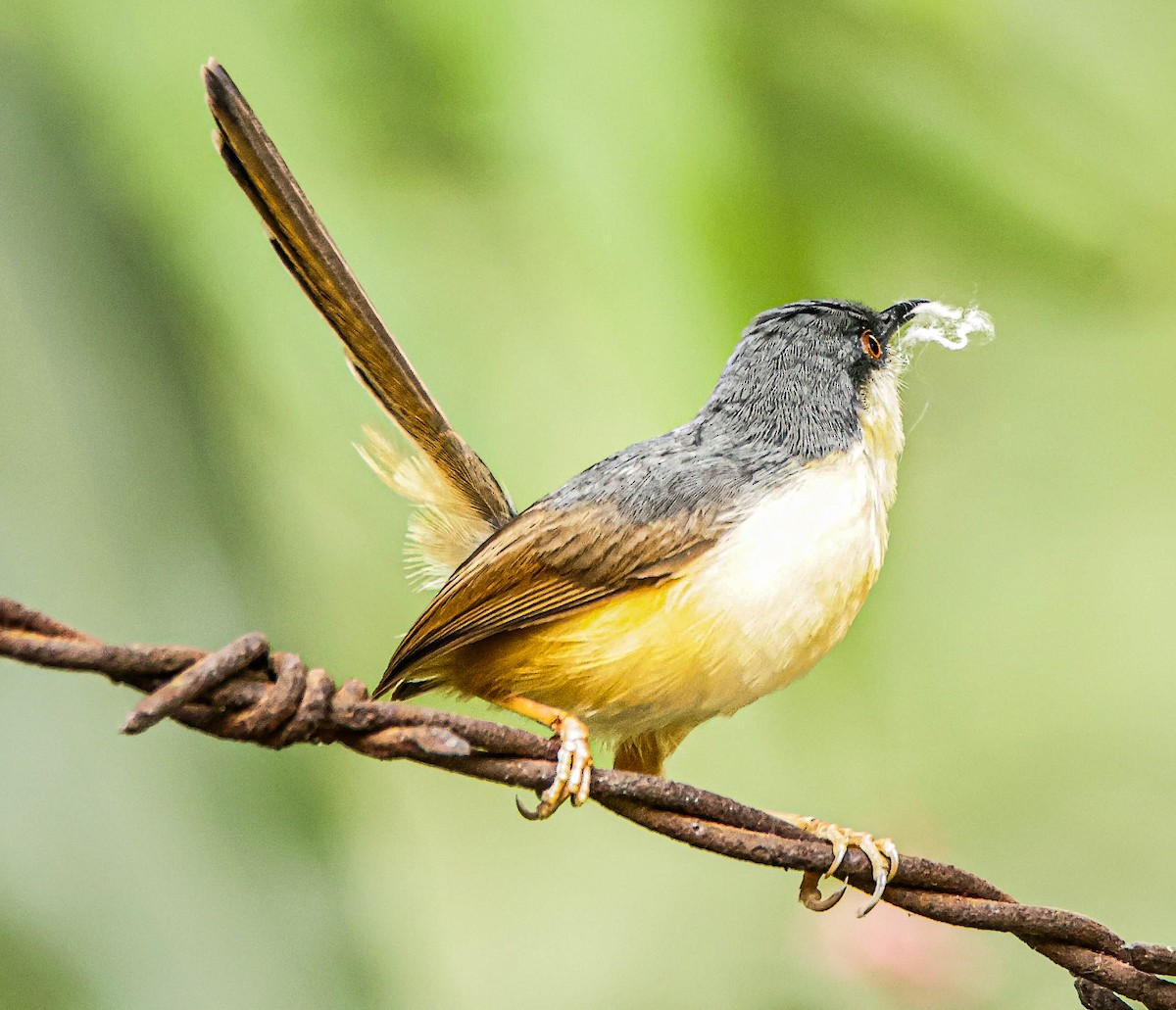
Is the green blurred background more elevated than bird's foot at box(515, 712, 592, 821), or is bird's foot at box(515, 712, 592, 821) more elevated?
the green blurred background

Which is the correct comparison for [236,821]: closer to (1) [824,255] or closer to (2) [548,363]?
(2) [548,363]

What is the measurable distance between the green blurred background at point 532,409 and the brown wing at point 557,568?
82 centimetres

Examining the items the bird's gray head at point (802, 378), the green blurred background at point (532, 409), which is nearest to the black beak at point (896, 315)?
the bird's gray head at point (802, 378)

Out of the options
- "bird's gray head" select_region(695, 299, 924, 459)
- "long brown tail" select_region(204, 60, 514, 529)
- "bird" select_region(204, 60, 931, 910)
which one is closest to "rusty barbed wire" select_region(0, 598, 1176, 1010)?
"bird" select_region(204, 60, 931, 910)

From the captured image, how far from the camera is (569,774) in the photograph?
1266 mm

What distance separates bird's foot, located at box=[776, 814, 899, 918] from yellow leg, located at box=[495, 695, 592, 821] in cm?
22

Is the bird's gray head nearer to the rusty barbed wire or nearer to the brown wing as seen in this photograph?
the brown wing

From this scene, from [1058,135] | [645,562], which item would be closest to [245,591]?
[645,562]

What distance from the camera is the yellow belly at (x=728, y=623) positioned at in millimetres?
1442

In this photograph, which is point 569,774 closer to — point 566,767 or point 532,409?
point 566,767

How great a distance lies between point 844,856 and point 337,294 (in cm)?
97

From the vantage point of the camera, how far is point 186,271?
2215mm

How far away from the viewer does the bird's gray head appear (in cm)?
161

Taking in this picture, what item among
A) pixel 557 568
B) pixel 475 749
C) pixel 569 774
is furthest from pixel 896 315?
pixel 475 749
